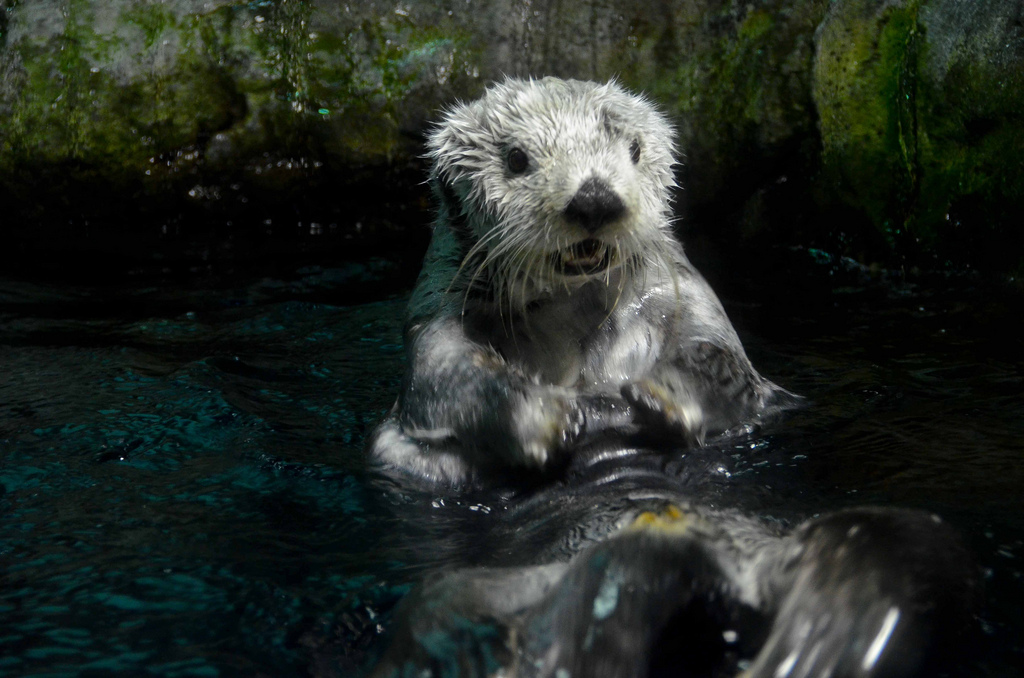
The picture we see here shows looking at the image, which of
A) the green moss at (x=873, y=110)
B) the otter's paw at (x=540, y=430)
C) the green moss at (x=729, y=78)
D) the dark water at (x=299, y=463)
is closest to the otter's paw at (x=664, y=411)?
the dark water at (x=299, y=463)

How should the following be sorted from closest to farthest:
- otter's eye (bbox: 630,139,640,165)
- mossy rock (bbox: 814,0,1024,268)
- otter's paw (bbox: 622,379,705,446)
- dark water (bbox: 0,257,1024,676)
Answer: dark water (bbox: 0,257,1024,676), otter's paw (bbox: 622,379,705,446), otter's eye (bbox: 630,139,640,165), mossy rock (bbox: 814,0,1024,268)

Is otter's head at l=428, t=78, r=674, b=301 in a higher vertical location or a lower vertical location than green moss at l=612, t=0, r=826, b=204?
lower

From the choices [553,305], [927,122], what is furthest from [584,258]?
[927,122]

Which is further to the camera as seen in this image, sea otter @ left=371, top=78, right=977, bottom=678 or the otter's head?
the otter's head

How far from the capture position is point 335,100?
21.2 ft

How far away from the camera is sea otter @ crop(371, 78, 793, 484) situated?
300 cm

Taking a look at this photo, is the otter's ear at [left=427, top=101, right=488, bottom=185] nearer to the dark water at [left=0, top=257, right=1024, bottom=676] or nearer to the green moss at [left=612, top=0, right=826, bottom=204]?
the dark water at [left=0, top=257, right=1024, bottom=676]

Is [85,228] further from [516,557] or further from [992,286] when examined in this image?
[992,286]

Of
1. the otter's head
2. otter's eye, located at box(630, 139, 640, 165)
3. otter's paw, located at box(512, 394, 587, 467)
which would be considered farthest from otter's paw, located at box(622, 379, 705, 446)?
otter's eye, located at box(630, 139, 640, 165)

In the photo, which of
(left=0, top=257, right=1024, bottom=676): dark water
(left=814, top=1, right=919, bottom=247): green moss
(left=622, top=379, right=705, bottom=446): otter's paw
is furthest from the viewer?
(left=814, top=1, right=919, bottom=247): green moss

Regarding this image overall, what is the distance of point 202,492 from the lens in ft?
10.7

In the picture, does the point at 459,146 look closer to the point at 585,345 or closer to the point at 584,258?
the point at 584,258

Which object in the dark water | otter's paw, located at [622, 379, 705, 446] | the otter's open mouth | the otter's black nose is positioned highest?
the otter's black nose

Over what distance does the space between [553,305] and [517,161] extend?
21.4 inches
